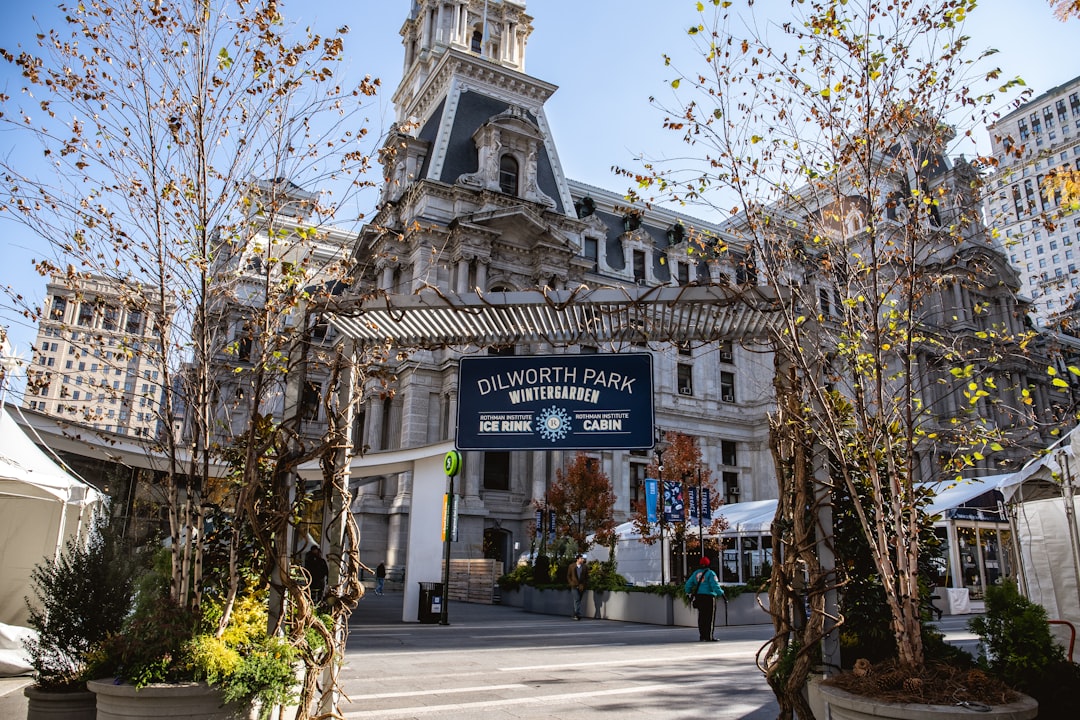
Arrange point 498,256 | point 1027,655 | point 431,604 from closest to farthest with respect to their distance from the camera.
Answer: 1. point 1027,655
2. point 431,604
3. point 498,256

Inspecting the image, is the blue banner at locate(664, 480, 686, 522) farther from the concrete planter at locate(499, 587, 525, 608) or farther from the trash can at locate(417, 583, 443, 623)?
the concrete planter at locate(499, 587, 525, 608)

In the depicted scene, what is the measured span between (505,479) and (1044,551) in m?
31.9

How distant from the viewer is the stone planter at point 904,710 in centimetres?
466

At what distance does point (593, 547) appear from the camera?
31.6 metres

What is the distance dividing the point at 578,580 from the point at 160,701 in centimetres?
2078

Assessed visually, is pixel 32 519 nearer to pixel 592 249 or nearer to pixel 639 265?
pixel 592 249

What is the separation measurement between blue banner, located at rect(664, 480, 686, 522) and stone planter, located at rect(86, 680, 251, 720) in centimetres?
1967

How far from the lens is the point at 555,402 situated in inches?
291

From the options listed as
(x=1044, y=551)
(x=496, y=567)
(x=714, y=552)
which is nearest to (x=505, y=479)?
(x=496, y=567)

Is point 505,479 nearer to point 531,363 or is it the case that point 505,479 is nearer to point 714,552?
point 714,552

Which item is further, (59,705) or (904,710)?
(59,705)

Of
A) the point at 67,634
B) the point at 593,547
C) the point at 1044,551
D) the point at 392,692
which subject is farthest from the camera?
the point at 593,547

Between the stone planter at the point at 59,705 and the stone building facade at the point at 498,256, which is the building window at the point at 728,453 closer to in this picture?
the stone building facade at the point at 498,256

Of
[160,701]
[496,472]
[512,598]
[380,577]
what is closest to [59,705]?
[160,701]
